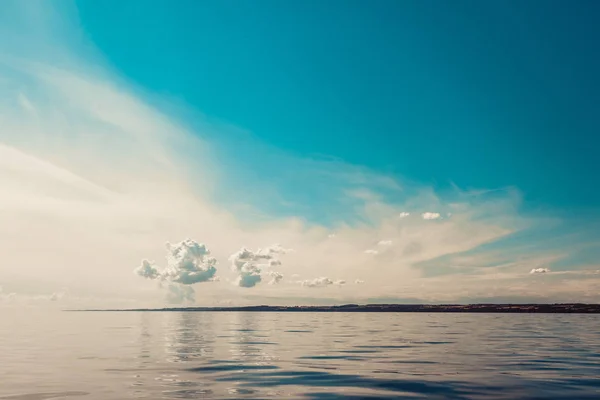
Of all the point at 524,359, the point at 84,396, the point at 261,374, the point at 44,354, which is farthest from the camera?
the point at 44,354

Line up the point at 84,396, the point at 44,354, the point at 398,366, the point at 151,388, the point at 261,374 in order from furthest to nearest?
1. the point at 44,354
2. the point at 398,366
3. the point at 261,374
4. the point at 151,388
5. the point at 84,396

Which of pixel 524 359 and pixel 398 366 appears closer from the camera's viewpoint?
pixel 398 366

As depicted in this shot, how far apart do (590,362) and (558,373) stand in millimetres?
7837

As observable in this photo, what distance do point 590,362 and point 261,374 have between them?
24.3 meters

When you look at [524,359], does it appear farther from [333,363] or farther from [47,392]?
[47,392]

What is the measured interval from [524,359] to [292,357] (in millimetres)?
18054

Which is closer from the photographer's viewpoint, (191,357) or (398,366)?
(398,366)

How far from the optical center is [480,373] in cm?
3038

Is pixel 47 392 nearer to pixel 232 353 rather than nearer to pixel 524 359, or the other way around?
pixel 232 353

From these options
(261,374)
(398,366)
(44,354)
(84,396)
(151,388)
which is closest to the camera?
(84,396)

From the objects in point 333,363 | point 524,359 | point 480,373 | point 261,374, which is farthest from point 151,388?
point 524,359

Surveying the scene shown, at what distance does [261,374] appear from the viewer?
30188 mm

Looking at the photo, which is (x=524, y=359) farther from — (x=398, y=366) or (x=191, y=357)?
(x=191, y=357)

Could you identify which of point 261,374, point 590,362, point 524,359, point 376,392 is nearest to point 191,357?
point 261,374
